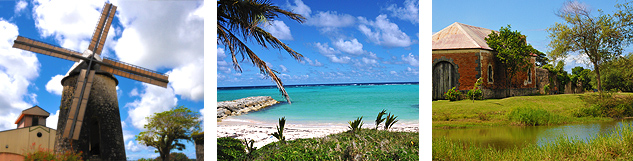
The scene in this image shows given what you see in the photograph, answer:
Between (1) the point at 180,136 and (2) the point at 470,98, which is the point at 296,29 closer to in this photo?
(1) the point at 180,136

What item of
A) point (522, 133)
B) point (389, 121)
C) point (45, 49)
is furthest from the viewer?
point (522, 133)

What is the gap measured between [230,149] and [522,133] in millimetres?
4558

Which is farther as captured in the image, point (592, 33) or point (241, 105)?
point (592, 33)

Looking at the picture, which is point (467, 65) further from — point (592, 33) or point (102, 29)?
point (102, 29)

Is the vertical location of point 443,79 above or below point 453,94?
above

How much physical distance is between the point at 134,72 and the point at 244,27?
1.39 m

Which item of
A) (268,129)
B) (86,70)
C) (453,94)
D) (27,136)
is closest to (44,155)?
(27,136)

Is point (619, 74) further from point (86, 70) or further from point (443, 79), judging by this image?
point (86, 70)

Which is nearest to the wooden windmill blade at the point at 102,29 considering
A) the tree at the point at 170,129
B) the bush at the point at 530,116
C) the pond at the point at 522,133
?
the tree at the point at 170,129

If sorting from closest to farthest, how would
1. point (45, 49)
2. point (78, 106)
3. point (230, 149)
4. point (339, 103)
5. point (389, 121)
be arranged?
point (45, 49) → point (78, 106) → point (230, 149) → point (389, 121) → point (339, 103)

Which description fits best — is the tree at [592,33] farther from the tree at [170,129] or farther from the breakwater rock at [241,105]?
the tree at [170,129]

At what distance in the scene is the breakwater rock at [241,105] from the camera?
461 centimetres

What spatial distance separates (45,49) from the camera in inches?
131

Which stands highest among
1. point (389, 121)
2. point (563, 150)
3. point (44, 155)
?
point (389, 121)
